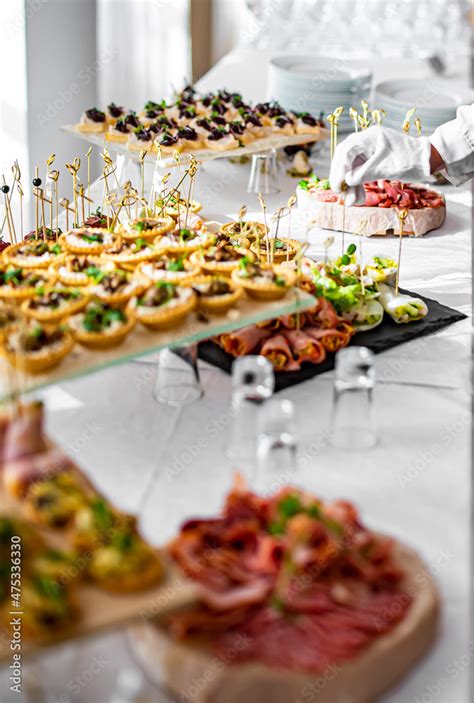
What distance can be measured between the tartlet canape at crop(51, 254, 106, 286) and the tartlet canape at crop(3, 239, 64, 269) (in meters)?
0.05

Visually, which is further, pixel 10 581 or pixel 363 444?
pixel 363 444

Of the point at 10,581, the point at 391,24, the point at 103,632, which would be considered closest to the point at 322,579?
the point at 103,632

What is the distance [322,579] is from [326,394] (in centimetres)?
88

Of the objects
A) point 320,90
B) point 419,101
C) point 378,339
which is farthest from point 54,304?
point 419,101

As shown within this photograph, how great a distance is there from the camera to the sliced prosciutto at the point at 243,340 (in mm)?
2525

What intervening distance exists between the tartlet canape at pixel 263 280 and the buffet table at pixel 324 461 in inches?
9.8

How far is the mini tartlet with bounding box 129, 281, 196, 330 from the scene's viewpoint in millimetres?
2201

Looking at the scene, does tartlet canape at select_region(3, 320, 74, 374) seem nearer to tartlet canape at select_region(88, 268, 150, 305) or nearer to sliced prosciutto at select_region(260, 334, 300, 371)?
tartlet canape at select_region(88, 268, 150, 305)

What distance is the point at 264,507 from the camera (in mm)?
1758

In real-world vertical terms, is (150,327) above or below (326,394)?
above

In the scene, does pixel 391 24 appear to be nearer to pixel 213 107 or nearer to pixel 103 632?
pixel 213 107

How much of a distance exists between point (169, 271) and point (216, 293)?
0.68ft

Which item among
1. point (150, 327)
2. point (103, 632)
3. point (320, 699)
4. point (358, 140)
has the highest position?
point (358, 140)

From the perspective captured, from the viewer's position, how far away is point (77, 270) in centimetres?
250
